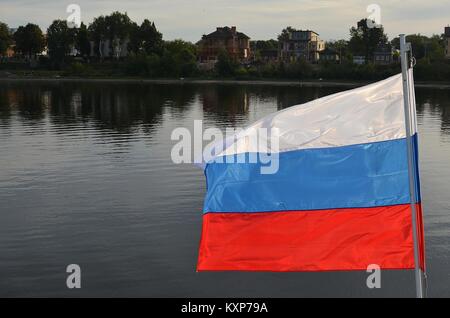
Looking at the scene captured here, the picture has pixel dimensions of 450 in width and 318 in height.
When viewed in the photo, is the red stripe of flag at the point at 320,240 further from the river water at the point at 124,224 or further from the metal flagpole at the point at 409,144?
the river water at the point at 124,224

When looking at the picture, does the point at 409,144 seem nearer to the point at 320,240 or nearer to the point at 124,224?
the point at 320,240

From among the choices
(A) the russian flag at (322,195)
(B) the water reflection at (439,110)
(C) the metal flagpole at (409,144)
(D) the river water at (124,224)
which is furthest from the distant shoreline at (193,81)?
(C) the metal flagpole at (409,144)

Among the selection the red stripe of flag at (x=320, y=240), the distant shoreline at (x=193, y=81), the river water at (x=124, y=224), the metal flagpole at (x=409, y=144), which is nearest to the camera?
the metal flagpole at (x=409, y=144)

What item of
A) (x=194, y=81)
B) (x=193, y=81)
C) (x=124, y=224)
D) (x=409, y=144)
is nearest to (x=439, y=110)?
(x=124, y=224)

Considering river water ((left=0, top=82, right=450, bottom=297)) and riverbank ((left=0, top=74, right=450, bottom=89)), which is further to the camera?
riverbank ((left=0, top=74, right=450, bottom=89))

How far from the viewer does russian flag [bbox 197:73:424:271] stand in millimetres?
8586

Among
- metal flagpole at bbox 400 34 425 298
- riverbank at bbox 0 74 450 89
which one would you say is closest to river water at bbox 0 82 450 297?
metal flagpole at bbox 400 34 425 298

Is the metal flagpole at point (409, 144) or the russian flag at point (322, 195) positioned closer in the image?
the metal flagpole at point (409, 144)

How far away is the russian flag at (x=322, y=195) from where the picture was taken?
8.59m

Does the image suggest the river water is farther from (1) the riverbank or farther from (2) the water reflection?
(1) the riverbank

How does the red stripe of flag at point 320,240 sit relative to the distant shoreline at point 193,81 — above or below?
below
